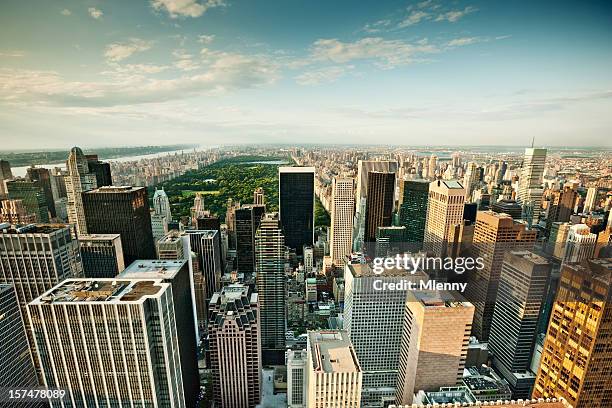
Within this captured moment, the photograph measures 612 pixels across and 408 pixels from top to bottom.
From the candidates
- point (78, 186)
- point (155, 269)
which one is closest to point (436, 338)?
point (155, 269)

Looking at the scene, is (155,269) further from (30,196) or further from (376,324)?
(30,196)

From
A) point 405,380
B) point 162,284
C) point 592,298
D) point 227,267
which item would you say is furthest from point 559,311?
point 227,267

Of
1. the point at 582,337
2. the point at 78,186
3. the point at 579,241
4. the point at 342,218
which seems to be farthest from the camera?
the point at 342,218

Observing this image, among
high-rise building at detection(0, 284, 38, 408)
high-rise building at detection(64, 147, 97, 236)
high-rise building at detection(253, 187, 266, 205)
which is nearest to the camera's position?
high-rise building at detection(0, 284, 38, 408)

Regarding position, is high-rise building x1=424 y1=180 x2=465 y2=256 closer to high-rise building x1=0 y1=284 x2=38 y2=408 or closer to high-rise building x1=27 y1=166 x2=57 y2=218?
high-rise building x1=0 y1=284 x2=38 y2=408

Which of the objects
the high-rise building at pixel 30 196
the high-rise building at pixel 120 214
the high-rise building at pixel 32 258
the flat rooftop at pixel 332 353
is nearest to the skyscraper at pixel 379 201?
the flat rooftop at pixel 332 353

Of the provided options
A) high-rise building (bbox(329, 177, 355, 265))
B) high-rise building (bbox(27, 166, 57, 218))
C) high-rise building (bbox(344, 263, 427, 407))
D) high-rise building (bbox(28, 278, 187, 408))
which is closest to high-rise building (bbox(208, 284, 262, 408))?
high-rise building (bbox(344, 263, 427, 407))

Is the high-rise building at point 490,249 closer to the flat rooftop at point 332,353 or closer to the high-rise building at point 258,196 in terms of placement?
the flat rooftop at point 332,353
